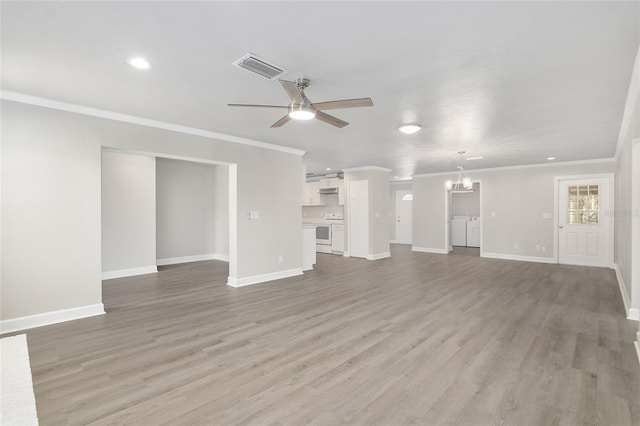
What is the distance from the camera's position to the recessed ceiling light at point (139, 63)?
99.7 inches

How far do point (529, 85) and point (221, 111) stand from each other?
3.29m

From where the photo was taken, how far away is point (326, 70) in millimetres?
2688

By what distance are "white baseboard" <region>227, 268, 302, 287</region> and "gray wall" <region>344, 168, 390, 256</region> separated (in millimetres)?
2913

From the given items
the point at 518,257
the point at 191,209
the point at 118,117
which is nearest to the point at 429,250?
the point at 518,257

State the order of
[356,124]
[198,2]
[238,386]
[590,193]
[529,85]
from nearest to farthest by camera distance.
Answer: [198,2]
[238,386]
[529,85]
[356,124]
[590,193]

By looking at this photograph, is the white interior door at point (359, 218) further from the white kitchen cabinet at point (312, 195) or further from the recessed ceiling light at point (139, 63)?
the recessed ceiling light at point (139, 63)

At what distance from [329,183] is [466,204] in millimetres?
5439

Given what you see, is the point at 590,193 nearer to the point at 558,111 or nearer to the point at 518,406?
the point at 558,111

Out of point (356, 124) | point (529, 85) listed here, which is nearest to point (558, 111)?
point (529, 85)

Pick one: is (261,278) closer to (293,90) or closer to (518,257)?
(293,90)

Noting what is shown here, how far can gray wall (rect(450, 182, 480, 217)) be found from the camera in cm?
1137

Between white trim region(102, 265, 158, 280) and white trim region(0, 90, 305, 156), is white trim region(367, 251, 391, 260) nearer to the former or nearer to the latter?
white trim region(0, 90, 305, 156)

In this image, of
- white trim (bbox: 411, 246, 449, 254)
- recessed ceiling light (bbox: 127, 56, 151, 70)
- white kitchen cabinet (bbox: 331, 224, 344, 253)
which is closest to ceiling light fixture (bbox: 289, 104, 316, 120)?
recessed ceiling light (bbox: 127, 56, 151, 70)

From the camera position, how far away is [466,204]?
1159 centimetres
